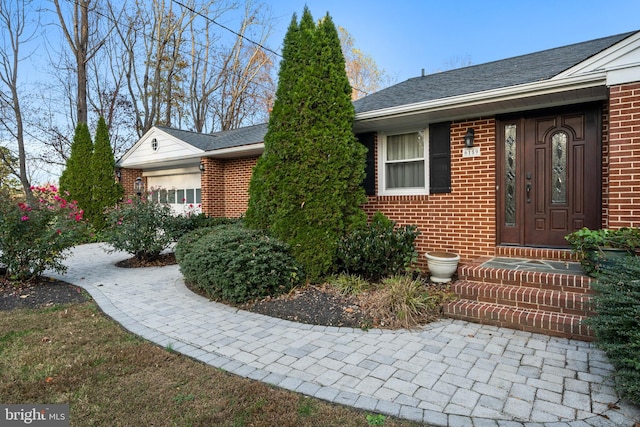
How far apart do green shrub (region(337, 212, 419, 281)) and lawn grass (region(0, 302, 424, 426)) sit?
2632mm

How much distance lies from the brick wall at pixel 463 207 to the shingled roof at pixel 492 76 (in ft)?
1.98

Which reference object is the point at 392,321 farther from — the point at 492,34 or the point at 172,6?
the point at 172,6

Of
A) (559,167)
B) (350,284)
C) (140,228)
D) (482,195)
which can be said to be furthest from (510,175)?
(140,228)

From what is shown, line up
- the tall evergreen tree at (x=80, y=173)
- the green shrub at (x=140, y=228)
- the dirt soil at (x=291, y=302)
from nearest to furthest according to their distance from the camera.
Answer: the dirt soil at (x=291, y=302) < the green shrub at (x=140, y=228) < the tall evergreen tree at (x=80, y=173)

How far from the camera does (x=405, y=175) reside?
612cm

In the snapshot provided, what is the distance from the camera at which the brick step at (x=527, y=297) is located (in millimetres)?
3502

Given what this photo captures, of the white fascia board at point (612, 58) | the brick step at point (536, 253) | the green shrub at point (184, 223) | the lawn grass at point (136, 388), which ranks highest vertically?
the white fascia board at point (612, 58)

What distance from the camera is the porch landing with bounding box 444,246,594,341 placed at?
11.3 ft

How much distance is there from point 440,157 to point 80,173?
1222 cm

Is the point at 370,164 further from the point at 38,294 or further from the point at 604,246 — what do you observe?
the point at 38,294

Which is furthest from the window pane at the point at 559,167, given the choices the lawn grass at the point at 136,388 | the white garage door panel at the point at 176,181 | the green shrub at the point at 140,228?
the white garage door panel at the point at 176,181

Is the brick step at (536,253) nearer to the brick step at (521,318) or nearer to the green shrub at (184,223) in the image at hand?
the brick step at (521,318)

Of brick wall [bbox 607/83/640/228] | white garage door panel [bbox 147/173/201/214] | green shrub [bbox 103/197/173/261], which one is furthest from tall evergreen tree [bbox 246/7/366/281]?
white garage door panel [bbox 147/173/201/214]

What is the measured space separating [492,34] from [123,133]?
17489 millimetres
